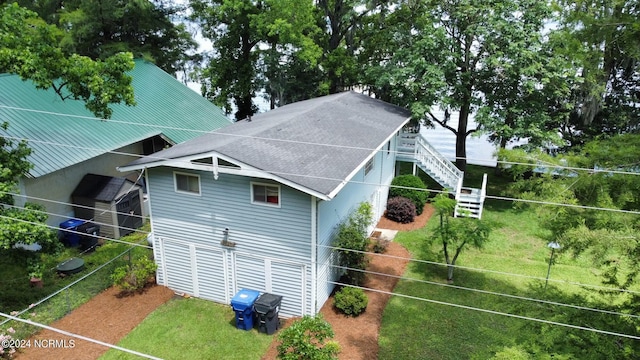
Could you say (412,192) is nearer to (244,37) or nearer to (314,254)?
(314,254)

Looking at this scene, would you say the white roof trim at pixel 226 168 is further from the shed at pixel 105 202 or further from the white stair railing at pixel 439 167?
the white stair railing at pixel 439 167

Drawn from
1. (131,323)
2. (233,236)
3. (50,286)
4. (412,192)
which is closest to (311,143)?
(233,236)

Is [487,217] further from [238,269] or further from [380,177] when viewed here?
[238,269]

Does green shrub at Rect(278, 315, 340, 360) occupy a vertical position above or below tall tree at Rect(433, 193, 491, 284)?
below

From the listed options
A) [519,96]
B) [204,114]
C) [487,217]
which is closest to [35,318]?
[204,114]

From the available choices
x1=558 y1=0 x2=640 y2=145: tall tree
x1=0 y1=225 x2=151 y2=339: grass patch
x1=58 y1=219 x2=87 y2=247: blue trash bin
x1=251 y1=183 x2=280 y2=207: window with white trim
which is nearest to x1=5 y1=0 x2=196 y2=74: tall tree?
Answer: x1=58 y1=219 x2=87 y2=247: blue trash bin

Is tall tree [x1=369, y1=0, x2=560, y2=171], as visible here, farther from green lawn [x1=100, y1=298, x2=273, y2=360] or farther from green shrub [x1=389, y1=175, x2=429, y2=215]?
green lawn [x1=100, y1=298, x2=273, y2=360]
